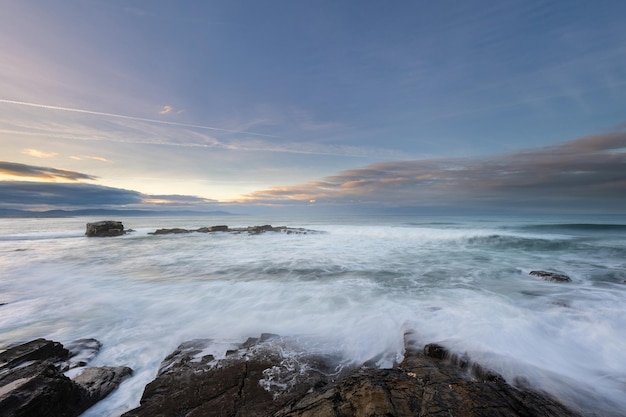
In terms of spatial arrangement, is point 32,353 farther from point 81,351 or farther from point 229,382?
point 229,382

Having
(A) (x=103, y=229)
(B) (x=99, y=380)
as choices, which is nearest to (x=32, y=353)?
(B) (x=99, y=380)

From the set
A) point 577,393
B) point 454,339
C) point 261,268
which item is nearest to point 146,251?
point 261,268

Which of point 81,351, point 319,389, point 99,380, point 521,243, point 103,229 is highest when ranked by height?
point 521,243

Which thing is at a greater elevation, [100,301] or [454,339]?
[454,339]

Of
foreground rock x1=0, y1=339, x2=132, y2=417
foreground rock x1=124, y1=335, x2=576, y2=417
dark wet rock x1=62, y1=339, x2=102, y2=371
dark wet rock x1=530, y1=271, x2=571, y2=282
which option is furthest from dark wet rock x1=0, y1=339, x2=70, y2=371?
dark wet rock x1=530, y1=271, x2=571, y2=282

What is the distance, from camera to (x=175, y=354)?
4969mm

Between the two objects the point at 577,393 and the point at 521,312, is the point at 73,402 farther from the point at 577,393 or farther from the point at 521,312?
the point at 521,312

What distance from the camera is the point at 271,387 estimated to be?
3855 mm

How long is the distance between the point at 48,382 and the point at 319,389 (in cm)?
345

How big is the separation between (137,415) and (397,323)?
17.8 feet

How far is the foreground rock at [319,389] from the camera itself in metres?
2.84

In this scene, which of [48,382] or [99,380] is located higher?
[48,382]

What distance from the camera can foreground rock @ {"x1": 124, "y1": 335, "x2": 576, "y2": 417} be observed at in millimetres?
2844

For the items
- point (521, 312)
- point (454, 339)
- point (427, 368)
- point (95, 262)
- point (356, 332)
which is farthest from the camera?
point (95, 262)
